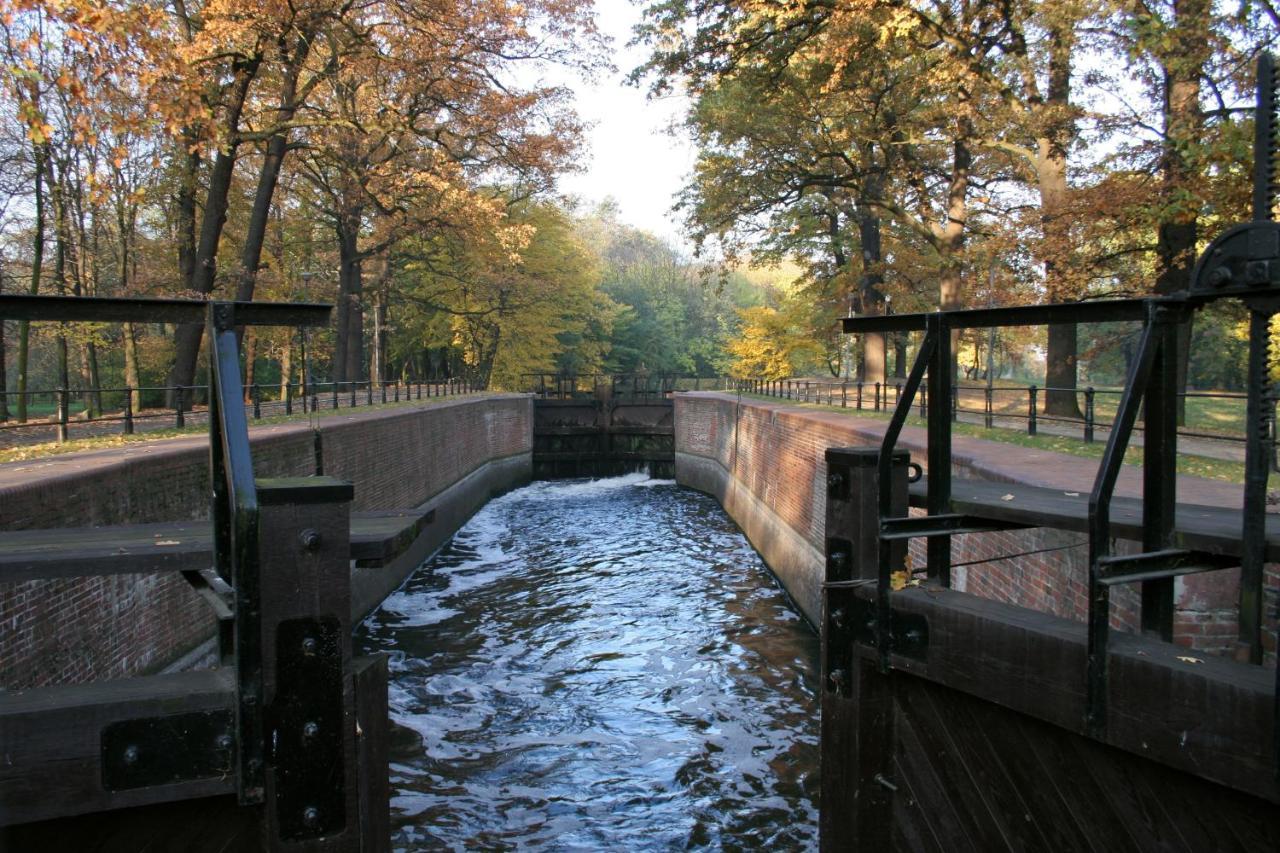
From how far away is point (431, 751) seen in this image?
27.5 ft

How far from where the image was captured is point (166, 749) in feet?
8.71

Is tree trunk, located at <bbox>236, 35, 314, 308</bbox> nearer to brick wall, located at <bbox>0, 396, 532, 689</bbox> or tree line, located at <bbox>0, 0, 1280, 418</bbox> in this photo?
tree line, located at <bbox>0, 0, 1280, 418</bbox>

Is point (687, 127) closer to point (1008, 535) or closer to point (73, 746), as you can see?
point (1008, 535)

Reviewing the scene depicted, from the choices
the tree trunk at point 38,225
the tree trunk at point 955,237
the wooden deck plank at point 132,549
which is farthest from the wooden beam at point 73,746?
the tree trunk at point 38,225

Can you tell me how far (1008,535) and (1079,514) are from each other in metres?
3.88

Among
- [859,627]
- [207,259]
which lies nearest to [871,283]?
[207,259]

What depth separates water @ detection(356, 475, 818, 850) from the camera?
7.16m

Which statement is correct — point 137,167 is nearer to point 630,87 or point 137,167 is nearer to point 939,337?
point 630,87

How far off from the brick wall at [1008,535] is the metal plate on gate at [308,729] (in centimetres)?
→ 264

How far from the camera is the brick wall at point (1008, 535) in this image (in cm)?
447

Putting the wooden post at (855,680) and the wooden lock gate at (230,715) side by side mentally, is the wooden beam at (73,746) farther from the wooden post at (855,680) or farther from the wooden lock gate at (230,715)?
the wooden post at (855,680)

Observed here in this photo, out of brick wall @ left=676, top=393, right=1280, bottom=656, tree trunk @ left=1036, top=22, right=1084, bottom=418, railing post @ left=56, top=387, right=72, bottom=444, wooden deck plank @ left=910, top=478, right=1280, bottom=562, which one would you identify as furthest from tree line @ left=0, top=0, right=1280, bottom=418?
wooden deck plank @ left=910, top=478, right=1280, bottom=562

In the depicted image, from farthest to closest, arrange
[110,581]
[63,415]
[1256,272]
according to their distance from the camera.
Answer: [63,415] → [110,581] → [1256,272]

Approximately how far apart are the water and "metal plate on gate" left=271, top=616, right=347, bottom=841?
14.2 ft
